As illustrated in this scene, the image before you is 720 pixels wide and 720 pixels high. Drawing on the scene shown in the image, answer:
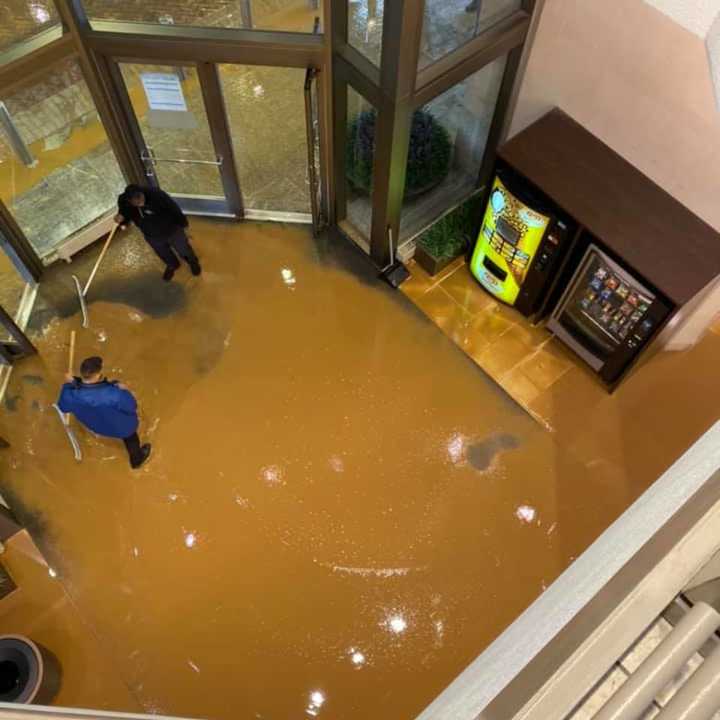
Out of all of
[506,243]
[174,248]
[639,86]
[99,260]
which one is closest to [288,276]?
[174,248]

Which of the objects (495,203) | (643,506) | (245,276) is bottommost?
(643,506)

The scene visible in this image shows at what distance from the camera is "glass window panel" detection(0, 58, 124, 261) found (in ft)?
17.4

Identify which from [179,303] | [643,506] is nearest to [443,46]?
[179,303]

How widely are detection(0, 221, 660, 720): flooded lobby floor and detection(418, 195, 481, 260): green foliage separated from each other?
1.73 feet

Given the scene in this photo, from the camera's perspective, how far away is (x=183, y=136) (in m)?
6.02

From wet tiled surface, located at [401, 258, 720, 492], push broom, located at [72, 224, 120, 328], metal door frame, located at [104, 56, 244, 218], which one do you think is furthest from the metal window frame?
push broom, located at [72, 224, 120, 328]

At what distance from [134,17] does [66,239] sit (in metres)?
2.02

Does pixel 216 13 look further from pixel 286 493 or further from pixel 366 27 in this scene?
pixel 286 493

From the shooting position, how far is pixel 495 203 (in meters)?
5.49

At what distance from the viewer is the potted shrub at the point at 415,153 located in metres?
5.68

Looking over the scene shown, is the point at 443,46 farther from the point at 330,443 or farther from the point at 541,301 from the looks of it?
the point at 330,443

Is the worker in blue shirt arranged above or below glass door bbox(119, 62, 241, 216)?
below

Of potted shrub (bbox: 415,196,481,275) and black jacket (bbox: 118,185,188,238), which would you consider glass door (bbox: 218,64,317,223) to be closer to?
black jacket (bbox: 118,185,188,238)

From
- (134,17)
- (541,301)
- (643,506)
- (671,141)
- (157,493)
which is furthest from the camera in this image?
(541,301)
